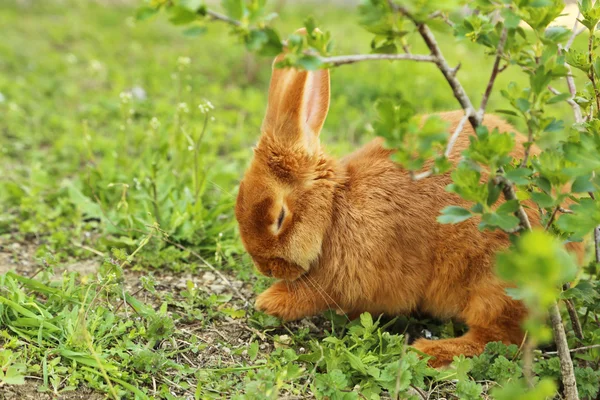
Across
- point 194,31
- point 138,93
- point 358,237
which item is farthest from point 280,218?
point 138,93

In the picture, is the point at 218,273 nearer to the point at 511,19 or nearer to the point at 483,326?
the point at 483,326

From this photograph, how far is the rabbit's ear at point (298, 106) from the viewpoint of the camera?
2.79 metres

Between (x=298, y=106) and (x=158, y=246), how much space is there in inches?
43.4

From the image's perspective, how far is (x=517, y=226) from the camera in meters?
2.15

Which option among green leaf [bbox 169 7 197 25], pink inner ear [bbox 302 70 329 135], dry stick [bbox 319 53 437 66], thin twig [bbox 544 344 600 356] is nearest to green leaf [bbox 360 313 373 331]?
thin twig [bbox 544 344 600 356]

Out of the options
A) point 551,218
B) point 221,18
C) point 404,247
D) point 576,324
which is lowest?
point 576,324

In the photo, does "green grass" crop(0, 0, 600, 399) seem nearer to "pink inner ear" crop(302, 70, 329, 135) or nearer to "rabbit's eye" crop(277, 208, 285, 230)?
"rabbit's eye" crop(277, 208, 285, 230)

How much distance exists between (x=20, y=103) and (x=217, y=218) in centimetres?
258

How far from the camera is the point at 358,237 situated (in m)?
2.77

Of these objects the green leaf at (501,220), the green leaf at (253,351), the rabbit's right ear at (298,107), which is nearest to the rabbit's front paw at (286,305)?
the green leaf at (253,351)

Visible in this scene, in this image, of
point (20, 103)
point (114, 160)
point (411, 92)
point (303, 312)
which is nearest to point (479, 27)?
point (303, 312)

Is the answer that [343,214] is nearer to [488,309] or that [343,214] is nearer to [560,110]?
[488,309]

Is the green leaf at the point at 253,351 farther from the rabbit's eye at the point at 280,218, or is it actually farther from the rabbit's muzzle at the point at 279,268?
the rabbit's eye at the point at 280,218

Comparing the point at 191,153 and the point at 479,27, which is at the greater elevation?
the point at 479,27
